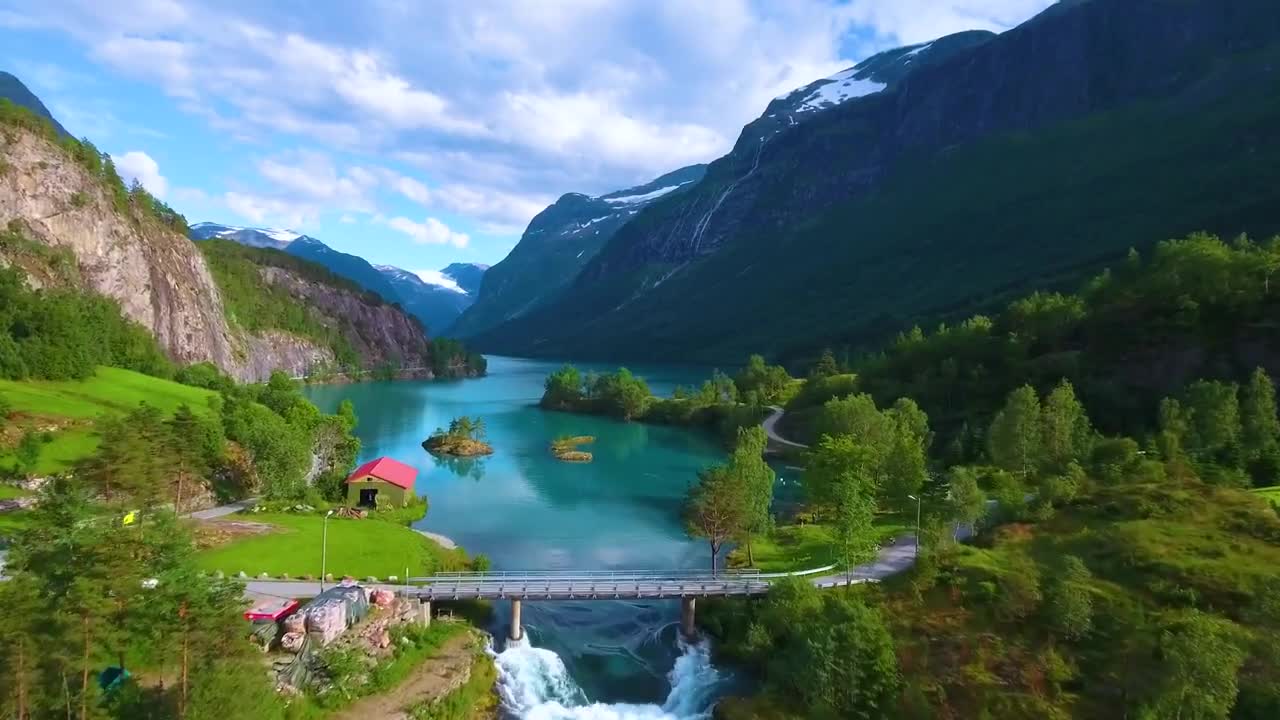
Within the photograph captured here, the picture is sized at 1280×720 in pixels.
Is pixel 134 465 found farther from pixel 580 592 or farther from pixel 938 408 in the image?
pixel 938 408

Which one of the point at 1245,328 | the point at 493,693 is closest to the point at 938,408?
the point at 1245,328

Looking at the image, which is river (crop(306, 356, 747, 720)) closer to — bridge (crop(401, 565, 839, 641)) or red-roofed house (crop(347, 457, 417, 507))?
bridge (crop(401, 565, 839, 641))

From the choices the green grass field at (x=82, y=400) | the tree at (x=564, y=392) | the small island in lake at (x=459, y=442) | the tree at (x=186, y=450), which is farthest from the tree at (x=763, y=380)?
the tree at (x=186, y=450)

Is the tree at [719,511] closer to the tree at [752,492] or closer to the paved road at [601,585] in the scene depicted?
the tree at [752,492]

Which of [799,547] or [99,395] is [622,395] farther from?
[799,547]

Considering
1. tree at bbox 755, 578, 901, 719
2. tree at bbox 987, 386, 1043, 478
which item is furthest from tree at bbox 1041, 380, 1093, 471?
tree at bbox 755, 578, 901, 719

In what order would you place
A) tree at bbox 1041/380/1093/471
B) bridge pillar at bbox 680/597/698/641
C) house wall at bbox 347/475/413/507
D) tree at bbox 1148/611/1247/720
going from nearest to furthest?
tree at bbox 1148/611/1247/720 → bridge pillar at bbox 680/597/698/641 → tree at bbox 1041/380/1093/471 → house wall at bbox 347/475/413/507
